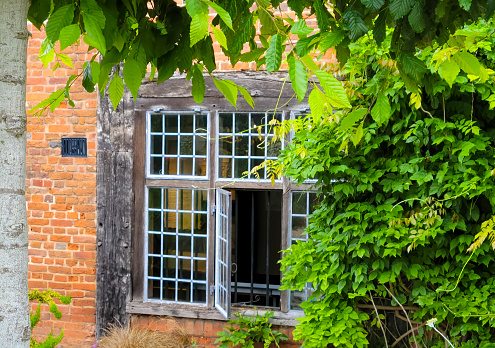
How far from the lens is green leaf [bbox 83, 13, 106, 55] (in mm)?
1499

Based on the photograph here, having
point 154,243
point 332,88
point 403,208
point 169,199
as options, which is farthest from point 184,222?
point 332,88

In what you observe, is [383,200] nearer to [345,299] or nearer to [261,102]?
[345,299]

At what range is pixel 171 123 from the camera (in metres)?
5.35

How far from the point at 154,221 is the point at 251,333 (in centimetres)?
139

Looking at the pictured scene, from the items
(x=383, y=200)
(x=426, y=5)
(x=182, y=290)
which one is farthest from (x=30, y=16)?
(x=182, y=290)

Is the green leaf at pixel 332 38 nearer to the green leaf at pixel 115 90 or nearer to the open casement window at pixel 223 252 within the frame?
the green leaf at pixel 115 90

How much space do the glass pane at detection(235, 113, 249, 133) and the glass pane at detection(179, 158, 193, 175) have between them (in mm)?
553

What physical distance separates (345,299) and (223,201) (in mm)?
1456

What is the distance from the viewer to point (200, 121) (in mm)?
5266

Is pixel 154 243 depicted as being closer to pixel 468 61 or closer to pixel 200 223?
pixel 200 223

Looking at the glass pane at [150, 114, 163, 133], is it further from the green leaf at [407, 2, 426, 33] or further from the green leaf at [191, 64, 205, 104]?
the green leaf at [407, 2, 426, 33]

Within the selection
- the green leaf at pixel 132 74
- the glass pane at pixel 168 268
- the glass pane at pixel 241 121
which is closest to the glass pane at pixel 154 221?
the glass pane at pixel 168 268

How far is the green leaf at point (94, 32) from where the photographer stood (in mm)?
1499

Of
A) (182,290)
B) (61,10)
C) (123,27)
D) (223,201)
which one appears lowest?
(182,290)
